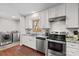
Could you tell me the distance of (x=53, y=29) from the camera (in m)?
1.93

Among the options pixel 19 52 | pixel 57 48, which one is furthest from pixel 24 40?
pixel 57 48

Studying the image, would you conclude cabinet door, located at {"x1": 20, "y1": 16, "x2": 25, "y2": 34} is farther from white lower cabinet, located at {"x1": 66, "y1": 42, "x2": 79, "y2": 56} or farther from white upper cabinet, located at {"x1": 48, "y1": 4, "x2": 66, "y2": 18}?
white lower cabinet, located at {"x1": 66, "y1": 42, "x2": 79, "y2": 56}

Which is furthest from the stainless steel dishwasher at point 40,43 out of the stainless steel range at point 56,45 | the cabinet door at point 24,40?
the cabinet door at point 24,40

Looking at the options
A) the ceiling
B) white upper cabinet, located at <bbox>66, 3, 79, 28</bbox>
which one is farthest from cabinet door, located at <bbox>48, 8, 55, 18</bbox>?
white upper cabinet, located at <bbox>66, 3, 79, 28</bbox>

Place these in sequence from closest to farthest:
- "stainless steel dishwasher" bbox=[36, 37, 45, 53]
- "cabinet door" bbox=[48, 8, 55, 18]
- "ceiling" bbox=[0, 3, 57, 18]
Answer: "ceiling" bbox=[0, 3, 57, 18] → "cabinet door" bbox=[48, 8, 55, 18] → "stainless steel dishwasher" bbox=[36, 37, 45, 53]

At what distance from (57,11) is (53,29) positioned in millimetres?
406

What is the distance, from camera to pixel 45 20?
1986mm

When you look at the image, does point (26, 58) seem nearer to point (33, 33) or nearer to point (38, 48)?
point (38, 48)

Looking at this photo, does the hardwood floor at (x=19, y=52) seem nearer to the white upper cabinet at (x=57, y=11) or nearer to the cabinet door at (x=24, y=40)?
the cabinet door at (x=24, y=40)

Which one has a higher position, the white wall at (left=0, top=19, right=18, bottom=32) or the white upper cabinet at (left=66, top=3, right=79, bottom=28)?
the white upper cabinet at (left=66, top=3, right=79, bottom=28)

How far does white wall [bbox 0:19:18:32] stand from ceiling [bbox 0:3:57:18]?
12 cm

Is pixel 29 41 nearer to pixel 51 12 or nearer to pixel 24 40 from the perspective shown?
pixel 24 40

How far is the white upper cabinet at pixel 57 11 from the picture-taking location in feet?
6.09

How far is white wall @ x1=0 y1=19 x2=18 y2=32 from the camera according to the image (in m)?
1.82
